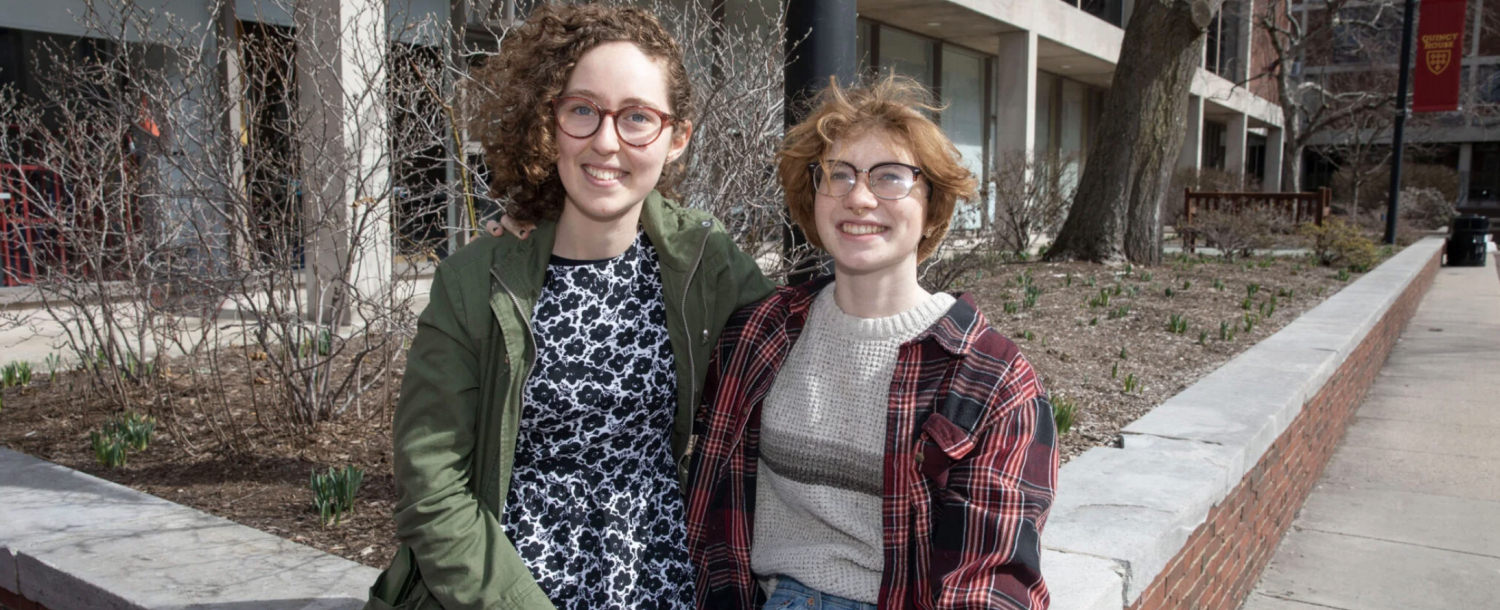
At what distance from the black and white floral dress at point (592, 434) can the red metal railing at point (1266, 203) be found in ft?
56.5

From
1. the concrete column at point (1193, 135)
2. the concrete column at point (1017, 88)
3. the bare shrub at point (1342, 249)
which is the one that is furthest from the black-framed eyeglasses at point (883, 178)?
the concrete column at point (1193, 135)

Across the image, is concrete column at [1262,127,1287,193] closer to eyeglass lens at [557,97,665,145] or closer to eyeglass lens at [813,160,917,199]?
eyeglass lens at [813,160,917,199]

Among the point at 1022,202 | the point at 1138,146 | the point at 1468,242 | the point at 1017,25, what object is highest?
the point at 1017,25

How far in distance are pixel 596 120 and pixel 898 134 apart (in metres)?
0.54

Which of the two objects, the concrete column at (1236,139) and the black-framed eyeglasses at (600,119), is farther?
the concrete column at (1236,139)

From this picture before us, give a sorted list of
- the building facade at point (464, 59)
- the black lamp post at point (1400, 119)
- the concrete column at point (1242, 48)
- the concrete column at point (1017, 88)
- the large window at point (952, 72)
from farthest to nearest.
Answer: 1. the concrete column at point (1242, 48)
2. the black lamp post at point (1400, 119)
3. the concrete column at point (1017, 88)
4. the large window at point (952, 72)
5. the building facade at point (464, 59)

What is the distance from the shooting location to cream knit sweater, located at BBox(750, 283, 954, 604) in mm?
1935

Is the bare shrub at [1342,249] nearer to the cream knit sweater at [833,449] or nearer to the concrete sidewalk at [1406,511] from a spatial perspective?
the concrete sidewalk at [1406,511]

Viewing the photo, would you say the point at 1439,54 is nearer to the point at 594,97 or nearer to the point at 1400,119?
the point at 1400,119

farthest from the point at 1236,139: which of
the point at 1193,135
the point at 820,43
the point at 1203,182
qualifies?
the point at 820,43

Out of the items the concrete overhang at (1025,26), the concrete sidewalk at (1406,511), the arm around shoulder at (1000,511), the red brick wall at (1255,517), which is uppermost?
the concrete overhang at (1025,26)

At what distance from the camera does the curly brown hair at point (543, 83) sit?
1.93 meters

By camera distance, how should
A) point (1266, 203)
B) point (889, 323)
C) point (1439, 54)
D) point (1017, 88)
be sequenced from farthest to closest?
point (1266, 203), point (1439, 54), point (1017, 88), point (889, 323)

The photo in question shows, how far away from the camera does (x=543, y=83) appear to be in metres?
1.94
